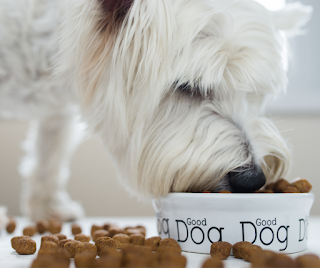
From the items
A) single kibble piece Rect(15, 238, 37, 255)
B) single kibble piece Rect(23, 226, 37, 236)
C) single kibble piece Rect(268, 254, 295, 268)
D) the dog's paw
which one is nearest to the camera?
single kibble piece Rect(268, 254, 295, 268)

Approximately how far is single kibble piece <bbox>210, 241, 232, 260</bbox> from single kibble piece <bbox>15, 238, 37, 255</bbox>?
1.28 ft

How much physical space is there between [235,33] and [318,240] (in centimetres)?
62

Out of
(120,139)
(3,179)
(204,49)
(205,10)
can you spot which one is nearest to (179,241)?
(120,139)

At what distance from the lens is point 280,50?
1015 millimetres

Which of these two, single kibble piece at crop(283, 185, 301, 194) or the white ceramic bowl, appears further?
single kibble piece at crop(283, 185, 301, 194)

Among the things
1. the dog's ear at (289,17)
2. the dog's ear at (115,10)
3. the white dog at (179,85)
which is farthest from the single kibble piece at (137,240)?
the dog's ear at (289,17)

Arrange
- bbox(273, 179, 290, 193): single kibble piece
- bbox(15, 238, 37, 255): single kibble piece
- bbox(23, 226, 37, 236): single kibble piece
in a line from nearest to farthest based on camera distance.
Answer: bbox(15, 238, 37, 255): single kibble piece, bbox(273, 179, 290, 193): single kibble piece, bbox(23, 226, 37, 236): single kibble piece

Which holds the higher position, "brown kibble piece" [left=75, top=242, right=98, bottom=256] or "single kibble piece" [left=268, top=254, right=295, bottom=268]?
"single kibble piece" [left=268, top=254, right=295, bottom=268]

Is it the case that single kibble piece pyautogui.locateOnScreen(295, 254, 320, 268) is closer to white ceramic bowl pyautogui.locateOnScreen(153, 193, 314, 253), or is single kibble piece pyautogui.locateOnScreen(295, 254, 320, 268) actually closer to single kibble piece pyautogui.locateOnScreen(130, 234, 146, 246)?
white ceramic bowl pyautogui.locateOnScreen(153, 193, 314, 253)

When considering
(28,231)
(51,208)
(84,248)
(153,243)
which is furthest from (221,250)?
(51,208)

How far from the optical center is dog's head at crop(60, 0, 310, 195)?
32.8 inches

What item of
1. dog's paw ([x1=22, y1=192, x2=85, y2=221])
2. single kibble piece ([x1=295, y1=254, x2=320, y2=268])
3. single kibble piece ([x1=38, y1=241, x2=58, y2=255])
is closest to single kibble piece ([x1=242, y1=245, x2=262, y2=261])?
single kibble piece ([x1=295, y1=254, x2=320, y2=268])

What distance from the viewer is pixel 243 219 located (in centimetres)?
73

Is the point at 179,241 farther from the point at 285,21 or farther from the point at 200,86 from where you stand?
the point at 285,21
